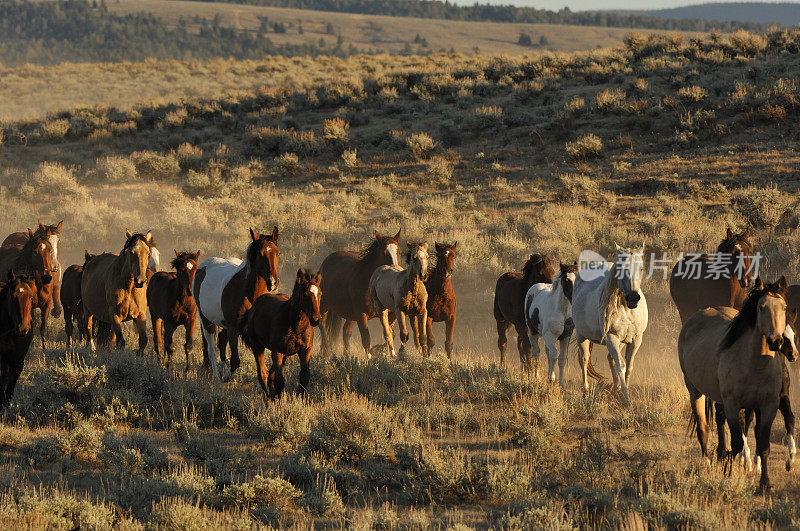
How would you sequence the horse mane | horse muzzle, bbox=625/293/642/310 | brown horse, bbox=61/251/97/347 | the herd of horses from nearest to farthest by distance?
the horse mane, the herd of horses, horse muzzle, bbox=625/293/642/310, brown horse, bbox=61/251/97/347

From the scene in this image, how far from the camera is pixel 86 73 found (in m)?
60.2

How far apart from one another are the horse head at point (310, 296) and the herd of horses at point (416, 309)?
18 mm

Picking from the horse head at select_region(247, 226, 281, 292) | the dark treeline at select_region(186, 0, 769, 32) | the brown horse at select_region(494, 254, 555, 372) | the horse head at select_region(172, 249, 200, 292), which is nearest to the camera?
the horse head at select_region(247, 226, 281, 292)

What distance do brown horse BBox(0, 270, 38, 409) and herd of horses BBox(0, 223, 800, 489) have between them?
2cm

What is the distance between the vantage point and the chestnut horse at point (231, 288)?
10.8 m

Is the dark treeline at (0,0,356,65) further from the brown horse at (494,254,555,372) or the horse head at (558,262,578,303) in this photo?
the horse head at (558,262,578,303)

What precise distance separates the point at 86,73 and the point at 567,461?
197 ft

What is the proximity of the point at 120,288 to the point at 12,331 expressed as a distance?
10.5 ft

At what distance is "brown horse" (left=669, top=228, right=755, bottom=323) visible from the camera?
38.1 feet

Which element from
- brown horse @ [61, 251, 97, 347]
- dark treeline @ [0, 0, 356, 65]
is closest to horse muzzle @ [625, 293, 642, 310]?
brown horse @ [61, 251, 97, 347]


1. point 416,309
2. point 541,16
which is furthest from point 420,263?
point 541,16

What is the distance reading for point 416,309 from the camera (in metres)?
12.8

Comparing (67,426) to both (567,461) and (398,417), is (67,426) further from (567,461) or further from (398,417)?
(567,461)

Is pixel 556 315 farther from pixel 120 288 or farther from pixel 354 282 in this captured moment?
pixel 120 288
